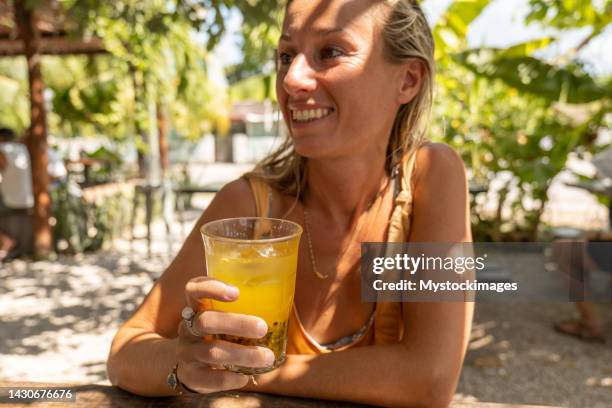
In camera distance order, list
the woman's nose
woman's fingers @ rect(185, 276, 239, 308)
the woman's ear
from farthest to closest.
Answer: the woman's ear < the woman's nose < woman's fingers @ rect(185, 276, 239, 308)

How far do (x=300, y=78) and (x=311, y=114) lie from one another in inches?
3.7

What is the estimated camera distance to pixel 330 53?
4.12ft

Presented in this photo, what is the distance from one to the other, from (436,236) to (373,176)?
0.28 meters

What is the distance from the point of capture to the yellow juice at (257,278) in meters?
0.82

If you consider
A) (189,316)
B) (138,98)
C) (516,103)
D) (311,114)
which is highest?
(138,98)

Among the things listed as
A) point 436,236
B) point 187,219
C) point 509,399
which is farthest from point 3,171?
point 436,236

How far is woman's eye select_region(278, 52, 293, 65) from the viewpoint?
4.33ft

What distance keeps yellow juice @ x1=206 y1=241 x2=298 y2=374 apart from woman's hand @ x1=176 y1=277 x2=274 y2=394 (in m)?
0.02

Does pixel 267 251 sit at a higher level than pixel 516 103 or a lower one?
lower

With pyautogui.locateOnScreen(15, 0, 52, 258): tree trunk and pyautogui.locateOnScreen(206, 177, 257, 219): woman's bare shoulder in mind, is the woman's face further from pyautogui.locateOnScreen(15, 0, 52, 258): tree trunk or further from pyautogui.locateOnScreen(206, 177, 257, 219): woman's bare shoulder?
pyautogui.locateOnScreen(15, 0, 52, 258): tree trunk

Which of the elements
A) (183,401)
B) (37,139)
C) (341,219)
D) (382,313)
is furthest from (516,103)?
(183,401)

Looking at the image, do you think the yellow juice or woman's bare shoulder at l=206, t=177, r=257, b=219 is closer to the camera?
the yellow juice

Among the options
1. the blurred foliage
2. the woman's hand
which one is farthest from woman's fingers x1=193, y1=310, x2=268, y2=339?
the blurred foliage

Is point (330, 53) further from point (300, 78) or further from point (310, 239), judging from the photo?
point (310, 239)
